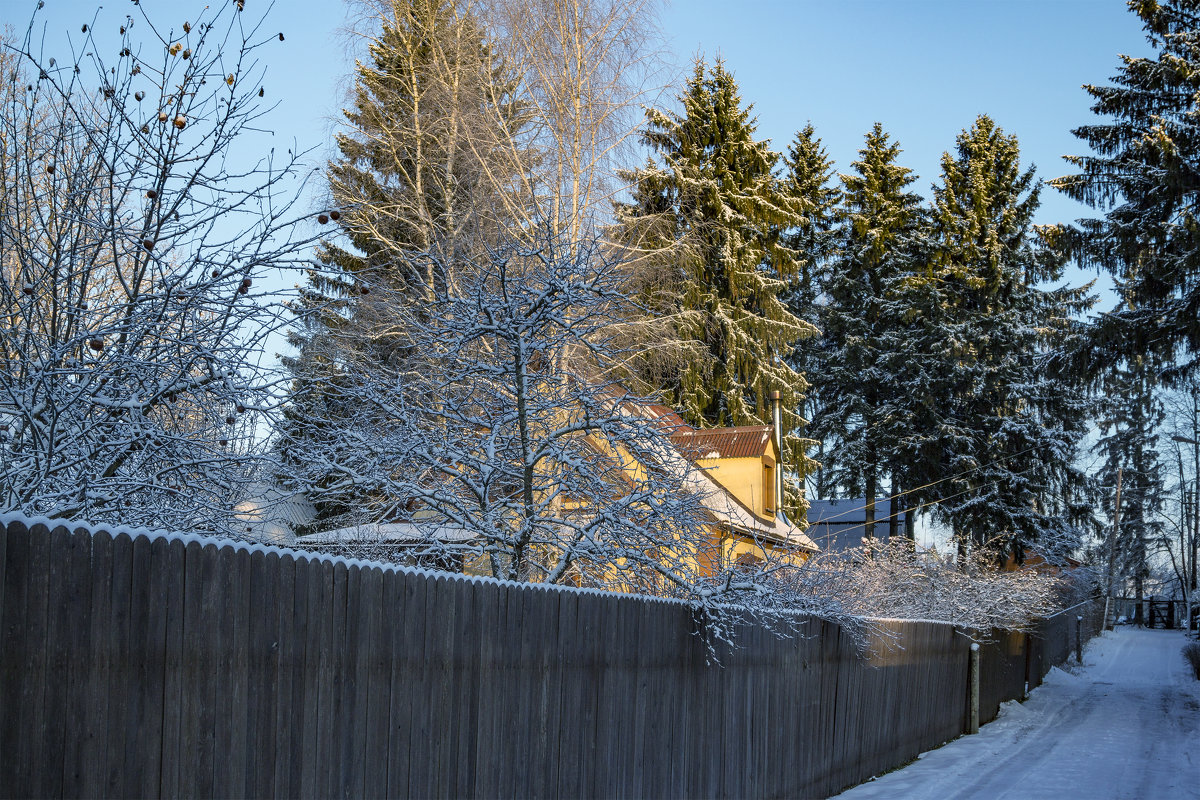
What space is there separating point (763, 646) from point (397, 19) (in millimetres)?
14067

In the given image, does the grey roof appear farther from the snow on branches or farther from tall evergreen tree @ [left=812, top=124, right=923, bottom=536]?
the snow on branches

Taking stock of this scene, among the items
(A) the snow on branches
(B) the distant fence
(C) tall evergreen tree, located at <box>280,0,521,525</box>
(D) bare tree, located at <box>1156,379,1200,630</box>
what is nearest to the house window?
(C) tall evergreen tree, located at <box>280,0,521,525</box>

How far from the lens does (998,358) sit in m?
34.8

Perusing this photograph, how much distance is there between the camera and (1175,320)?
20.7m

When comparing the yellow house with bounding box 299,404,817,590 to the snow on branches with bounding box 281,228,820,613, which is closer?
the snow on branches with bounding box 281,228,820,613

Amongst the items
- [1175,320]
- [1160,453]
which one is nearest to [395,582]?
[1175,320]

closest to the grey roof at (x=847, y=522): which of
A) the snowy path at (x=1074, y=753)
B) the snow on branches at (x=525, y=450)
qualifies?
the snowy path at (x=1074, y=753)

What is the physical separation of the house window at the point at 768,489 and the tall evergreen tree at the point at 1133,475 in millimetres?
26344

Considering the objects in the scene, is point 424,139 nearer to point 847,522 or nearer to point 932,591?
point 932,591

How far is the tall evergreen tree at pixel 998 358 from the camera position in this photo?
108 ft

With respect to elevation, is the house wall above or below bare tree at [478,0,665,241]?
below

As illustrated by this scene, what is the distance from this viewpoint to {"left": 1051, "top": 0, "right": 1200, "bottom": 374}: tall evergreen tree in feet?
67.4

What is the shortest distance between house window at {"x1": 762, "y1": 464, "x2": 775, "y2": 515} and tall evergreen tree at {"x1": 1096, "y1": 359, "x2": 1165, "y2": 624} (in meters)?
26.3

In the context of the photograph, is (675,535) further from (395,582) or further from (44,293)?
(44,293)
